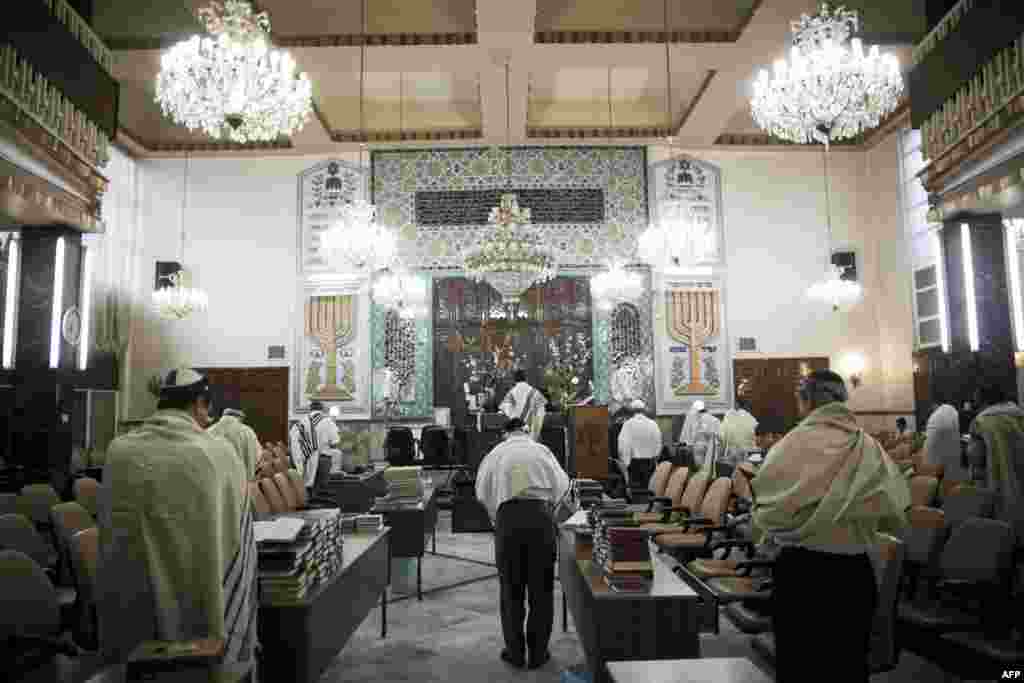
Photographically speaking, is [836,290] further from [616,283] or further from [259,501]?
[259,501]

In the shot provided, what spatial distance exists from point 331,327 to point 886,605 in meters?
11.6

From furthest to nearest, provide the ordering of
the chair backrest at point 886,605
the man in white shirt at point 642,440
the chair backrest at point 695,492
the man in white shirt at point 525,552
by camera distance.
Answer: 1. the man in white shirt at point 642,440
2. the chair backrest at point 695,492
3. the man in white shirt at point 525,552
4. the chair backrest at point 886,605

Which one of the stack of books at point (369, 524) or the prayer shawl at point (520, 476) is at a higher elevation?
the prayer shawl at point (520, 476)

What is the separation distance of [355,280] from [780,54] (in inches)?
324

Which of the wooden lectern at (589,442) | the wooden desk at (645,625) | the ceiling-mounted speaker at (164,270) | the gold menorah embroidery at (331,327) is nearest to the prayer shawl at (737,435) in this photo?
the wooden lectern at (589,442)

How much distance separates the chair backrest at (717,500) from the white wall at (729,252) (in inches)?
334

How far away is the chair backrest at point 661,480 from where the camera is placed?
7.27 metres

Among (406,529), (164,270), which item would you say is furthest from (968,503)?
(164,270)

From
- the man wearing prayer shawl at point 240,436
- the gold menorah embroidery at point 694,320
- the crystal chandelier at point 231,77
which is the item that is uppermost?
the crystal chandelier at point 231,77

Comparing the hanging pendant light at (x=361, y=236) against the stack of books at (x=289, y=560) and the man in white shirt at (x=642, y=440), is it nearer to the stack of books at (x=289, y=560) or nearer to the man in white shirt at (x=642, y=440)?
the man in white shirt at (x=642, y=440)

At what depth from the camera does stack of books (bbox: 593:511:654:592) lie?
3252 mm

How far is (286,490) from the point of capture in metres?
6.38

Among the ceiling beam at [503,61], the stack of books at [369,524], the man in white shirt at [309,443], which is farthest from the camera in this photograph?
the man in white shirt at [309,443]

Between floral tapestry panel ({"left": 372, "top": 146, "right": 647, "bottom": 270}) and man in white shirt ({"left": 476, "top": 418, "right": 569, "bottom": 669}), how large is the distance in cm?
973
